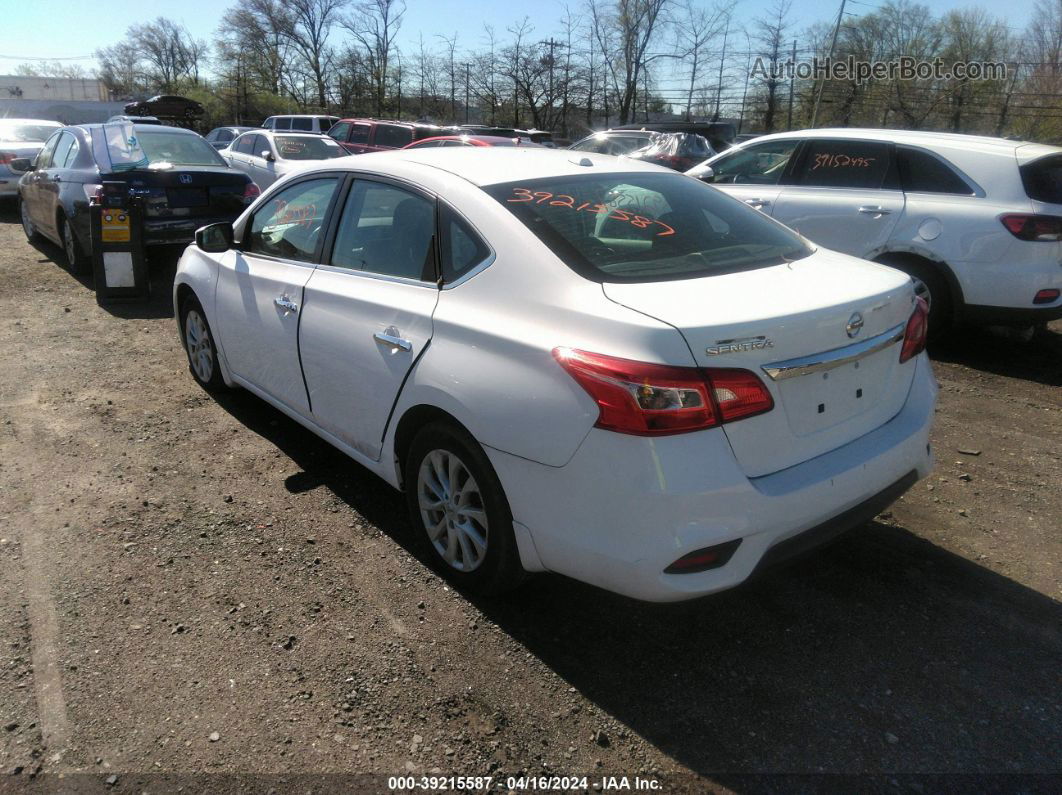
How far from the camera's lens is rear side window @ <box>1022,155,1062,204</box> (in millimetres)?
5730

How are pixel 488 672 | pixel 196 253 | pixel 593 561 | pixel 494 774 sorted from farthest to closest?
1. pixel 196 253
2. pixel 488 672
3. pixel 593 561
4. pixel 494 774

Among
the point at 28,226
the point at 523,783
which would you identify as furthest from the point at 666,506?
the point at 28,226

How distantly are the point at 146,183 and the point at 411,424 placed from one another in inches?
250

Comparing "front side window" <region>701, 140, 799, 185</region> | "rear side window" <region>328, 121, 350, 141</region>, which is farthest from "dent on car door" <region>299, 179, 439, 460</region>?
"rear side window" <region>328, 121, 350, 141</region>

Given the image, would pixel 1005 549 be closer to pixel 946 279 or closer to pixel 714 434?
pixel 714 434

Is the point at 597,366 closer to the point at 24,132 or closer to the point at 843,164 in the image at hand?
the point at 843,164

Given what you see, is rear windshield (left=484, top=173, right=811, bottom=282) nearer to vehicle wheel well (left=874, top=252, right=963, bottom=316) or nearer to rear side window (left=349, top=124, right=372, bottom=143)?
vehicle wheel well (left=874, top=252, right=963, bottom=316)

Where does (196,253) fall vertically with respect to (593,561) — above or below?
above

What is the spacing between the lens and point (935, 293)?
6211 millimetres

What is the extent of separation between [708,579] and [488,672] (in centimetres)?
83

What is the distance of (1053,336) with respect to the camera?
689 cm

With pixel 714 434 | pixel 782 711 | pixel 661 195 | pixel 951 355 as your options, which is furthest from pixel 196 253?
pixel 951 355

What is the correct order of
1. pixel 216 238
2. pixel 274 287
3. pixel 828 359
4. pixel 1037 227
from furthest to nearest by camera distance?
1. pixel 1037 227
2. pixel 216 238
3. pixel 274 287
4. pixel 828 359

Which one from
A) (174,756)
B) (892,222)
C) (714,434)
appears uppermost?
(892,222)
